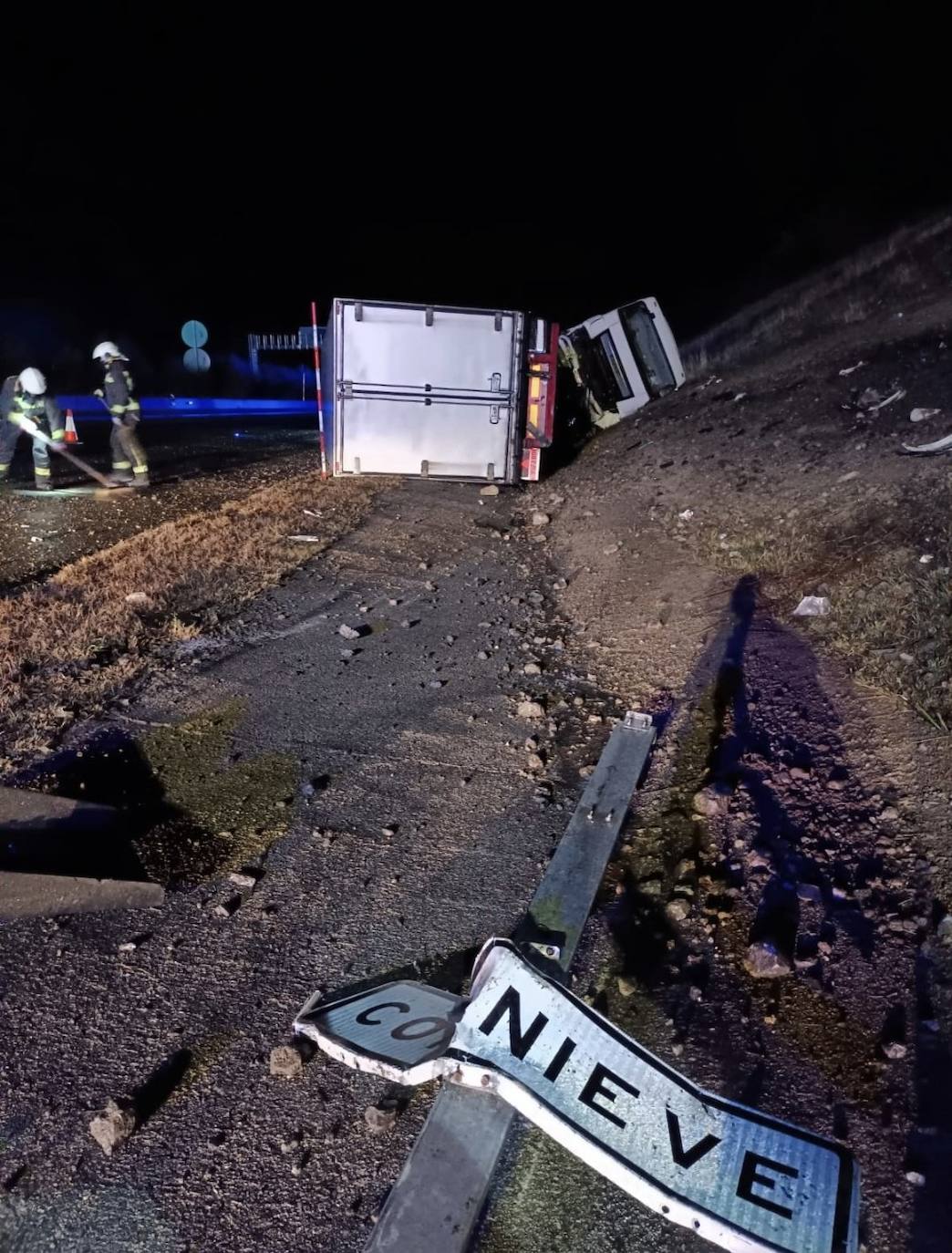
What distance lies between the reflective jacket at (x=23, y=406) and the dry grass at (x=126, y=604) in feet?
9.75

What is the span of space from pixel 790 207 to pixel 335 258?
32209mm

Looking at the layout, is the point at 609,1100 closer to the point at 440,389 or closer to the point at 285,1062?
the point at 285,1062

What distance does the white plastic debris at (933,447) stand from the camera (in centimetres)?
710

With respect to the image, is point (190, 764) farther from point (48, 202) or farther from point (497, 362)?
point (48, 202)

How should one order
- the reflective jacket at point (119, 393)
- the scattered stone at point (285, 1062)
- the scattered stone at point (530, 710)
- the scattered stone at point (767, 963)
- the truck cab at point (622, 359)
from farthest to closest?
the truck cab at point (622, 359), the reflective jacket at point (119, 393), the scattered stone at point (530, 710), the scattered stone at point (767, 963), the scattered stone at point (285, 1062)

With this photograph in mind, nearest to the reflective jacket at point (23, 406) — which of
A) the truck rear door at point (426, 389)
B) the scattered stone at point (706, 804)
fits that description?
the truck rear door at point (426, 389)

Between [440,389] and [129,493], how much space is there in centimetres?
372

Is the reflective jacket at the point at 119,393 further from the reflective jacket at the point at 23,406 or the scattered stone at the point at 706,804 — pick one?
the scattered stone at the point at 706,804

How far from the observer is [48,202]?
3369cm

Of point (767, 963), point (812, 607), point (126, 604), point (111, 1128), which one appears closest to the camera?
point (111, 1128)

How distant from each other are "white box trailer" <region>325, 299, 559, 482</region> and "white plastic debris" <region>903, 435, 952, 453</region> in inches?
159

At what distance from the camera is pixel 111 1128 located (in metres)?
2.30

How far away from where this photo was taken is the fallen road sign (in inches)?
81.7

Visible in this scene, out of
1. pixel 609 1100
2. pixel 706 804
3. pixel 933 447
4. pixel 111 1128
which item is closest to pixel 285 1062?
pixel 111 1128
